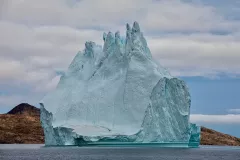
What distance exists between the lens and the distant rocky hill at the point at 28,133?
111m

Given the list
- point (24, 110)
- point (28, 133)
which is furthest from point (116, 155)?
point (24, 110)

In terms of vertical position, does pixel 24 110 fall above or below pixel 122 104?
above

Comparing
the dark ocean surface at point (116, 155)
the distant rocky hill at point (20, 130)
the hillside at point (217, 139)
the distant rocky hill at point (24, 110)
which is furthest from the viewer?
the distant rocky hill at point (24, 110)

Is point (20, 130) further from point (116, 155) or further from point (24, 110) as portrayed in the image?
point (116, 155)

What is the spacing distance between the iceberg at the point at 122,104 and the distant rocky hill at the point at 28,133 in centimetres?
5926

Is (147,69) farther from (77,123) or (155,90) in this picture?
(77,123)

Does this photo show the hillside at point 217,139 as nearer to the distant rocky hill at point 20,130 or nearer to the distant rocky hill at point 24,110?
the distant rocky hill at point 20,130

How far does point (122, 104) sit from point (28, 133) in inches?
2654

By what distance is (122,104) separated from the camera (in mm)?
50188

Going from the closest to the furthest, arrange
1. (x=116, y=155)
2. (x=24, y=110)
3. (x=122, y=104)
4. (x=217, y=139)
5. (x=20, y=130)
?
1. (x=116, y=155)
2. (x=122, y=104)
3. (x=217, y=139)
4. (x=20, y=130)
5. (x=24, y=110)

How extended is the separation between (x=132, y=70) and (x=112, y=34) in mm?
5656

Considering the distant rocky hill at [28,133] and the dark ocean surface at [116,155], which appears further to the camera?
the distant rocky hill at [28,133]

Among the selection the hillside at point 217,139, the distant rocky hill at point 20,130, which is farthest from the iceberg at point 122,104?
the hillside at point 217,139

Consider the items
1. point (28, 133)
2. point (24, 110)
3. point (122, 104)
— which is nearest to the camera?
point (122, 104)
